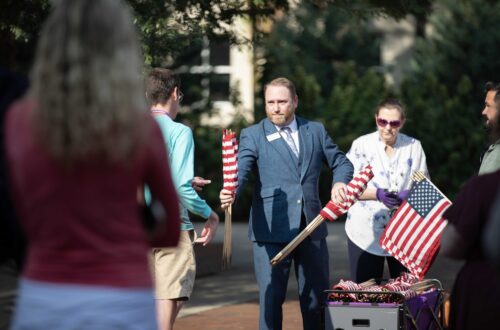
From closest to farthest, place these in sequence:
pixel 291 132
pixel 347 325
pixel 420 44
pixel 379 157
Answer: pixel 347 325 → pixel 291 132 → pixel 379 157 → pixel 420 44

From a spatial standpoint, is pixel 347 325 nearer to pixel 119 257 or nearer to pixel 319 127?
pixel 319 127

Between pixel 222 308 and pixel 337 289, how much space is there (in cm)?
360

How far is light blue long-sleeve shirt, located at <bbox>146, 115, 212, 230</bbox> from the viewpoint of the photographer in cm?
693

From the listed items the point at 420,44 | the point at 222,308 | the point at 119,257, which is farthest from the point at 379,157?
the point at 420,44

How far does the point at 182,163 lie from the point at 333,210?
1.27 m

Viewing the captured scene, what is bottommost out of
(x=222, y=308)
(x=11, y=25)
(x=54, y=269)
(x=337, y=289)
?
(x=222, y=308)

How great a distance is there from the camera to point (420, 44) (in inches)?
887

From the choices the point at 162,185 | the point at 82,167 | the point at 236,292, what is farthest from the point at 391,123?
the point at 82,167

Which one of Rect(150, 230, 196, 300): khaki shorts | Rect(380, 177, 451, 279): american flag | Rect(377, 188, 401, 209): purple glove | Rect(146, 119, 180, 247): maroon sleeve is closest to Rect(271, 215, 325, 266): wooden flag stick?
Rect(150, 230, 196, 300): khaki shorts

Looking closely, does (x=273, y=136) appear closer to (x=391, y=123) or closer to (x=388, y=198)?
(x=388, y=198)

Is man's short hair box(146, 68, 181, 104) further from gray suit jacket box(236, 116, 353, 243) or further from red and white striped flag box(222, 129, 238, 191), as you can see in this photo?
gray suit jacket box(236, 116, 353, 243)

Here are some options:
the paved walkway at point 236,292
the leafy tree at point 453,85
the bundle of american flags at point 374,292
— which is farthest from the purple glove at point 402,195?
the leafy tree at point 453,85

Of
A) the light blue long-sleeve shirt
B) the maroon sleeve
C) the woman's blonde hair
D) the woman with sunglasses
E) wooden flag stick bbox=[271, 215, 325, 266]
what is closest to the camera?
the woman's blonde hair

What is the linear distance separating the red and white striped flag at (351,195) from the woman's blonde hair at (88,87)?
4.12 metres
